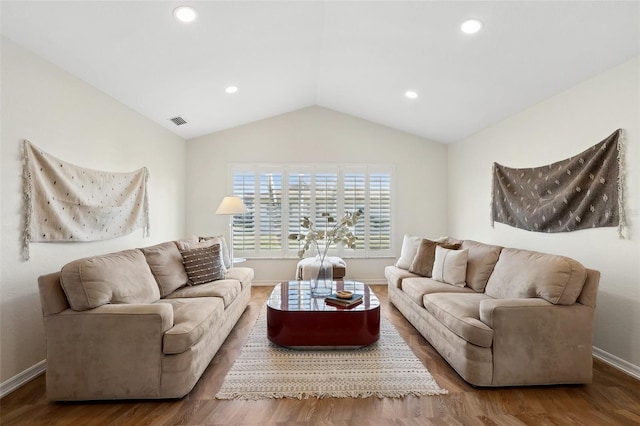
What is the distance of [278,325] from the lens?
273cm

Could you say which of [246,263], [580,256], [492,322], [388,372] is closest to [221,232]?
[246,263]

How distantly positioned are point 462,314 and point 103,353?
244 cm

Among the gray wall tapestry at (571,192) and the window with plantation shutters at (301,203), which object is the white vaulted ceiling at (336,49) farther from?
the window with plantation shutters at (301,203)

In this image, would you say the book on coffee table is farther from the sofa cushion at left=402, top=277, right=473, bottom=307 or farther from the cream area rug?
the sofa cushion at left=402, top=277, right=473, bottom=307

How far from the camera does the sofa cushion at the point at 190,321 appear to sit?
80.0 inches

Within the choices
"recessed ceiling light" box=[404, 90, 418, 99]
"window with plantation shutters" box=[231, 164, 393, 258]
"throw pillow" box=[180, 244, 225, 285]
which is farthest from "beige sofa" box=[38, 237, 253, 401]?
"recessed ceiling light" box=[404, 90, 418, 99]

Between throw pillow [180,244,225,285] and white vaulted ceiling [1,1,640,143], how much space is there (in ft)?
5.95

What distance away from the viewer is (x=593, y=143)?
2.71 meters

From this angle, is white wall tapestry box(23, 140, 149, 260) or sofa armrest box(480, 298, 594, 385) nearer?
sofa armrest box(480, 298, 594, 385)

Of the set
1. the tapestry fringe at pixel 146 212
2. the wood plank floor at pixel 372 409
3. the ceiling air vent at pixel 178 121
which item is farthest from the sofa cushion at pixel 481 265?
the ceiling air vent at pixel 178 121

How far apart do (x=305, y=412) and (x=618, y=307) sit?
2513mm

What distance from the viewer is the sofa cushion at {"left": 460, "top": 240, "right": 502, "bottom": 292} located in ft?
10.2

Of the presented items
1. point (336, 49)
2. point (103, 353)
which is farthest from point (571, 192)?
point (103, 353)

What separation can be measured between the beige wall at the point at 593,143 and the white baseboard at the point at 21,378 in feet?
14.4
